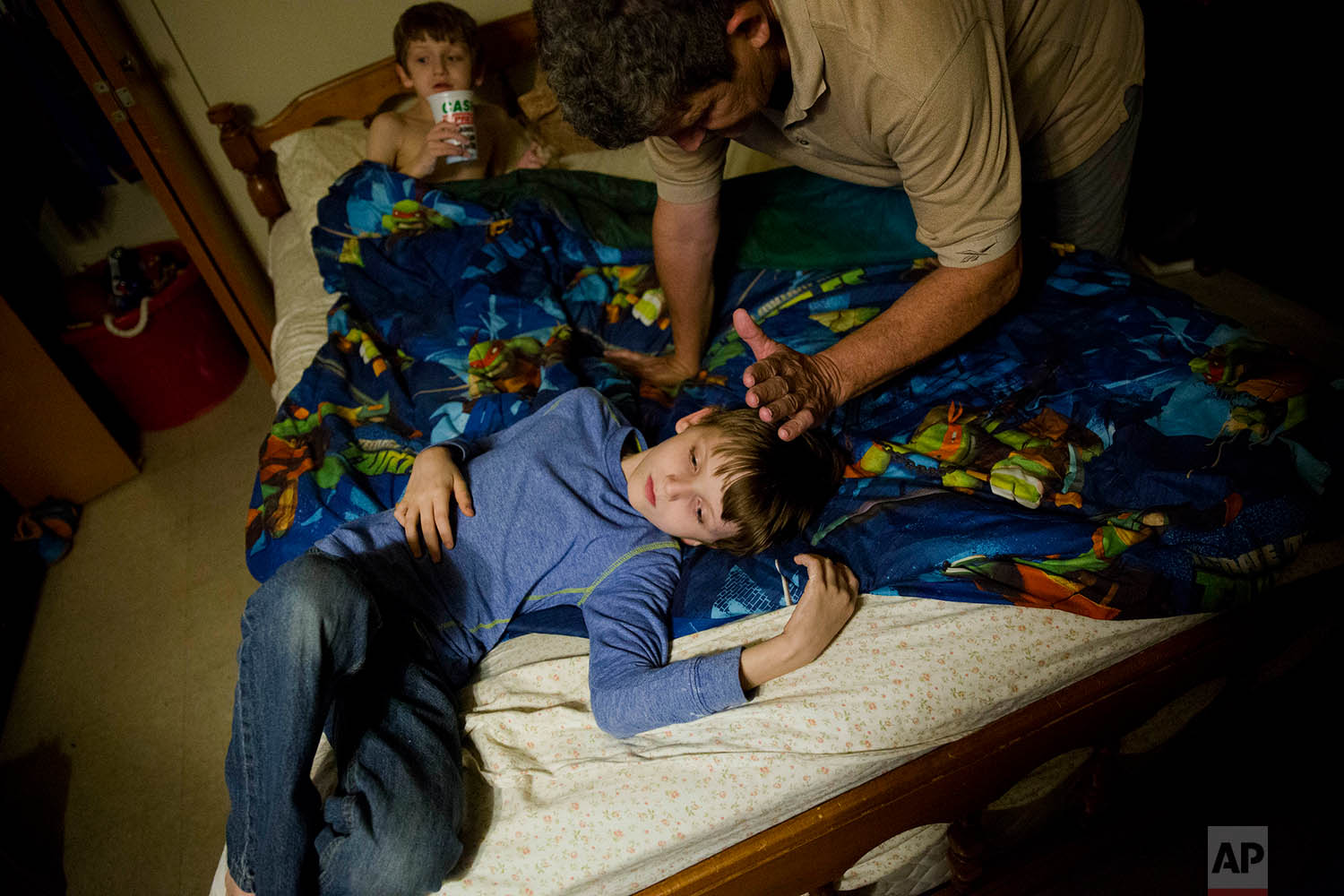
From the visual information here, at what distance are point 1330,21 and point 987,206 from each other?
1.88 metres

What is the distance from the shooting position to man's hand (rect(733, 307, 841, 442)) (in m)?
0.92

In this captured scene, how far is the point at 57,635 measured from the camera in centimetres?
184

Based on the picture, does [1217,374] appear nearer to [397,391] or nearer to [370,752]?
[370,752]

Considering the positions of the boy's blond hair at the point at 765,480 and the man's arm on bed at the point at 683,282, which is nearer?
the boy's blond hair at the point at 765,480

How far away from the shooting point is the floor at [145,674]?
1451mm

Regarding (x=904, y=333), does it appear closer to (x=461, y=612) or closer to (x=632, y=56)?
(x=632, y=56)

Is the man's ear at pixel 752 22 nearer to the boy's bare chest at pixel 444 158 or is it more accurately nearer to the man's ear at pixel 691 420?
the man's ear at pixel 691 420

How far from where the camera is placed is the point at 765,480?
1.09 metres

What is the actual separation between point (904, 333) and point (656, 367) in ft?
1.96

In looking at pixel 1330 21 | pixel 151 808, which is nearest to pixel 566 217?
pixel 151 808

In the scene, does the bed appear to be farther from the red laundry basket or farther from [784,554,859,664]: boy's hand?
the red laundry basket

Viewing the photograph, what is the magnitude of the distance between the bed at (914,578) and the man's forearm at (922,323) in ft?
0.56

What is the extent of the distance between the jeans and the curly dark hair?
0.65 metres

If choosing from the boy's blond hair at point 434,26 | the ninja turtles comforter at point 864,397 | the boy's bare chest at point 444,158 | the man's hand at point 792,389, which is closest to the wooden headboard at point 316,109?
the boy's blond hair at point 434,26
